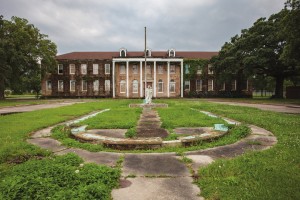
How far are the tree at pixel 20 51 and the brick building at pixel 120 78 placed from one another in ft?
21.7

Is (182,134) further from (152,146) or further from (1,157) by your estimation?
(1,157)

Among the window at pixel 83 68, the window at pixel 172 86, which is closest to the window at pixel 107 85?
the window at pixel 83 68

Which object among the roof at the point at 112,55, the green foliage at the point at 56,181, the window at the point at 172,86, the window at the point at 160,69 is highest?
the roof at the point at 112,55

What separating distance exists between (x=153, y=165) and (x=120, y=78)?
4579cm

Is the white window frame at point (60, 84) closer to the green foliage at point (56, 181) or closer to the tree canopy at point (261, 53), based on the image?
the tree canopy at point (261, 53)

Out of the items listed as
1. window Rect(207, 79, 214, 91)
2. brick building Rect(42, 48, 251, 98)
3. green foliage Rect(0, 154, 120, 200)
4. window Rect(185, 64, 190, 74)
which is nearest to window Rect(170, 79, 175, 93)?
brick building Rect(42, 48, 251, 98)

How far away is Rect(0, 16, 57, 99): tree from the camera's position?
111 feet

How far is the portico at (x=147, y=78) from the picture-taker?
49312mm

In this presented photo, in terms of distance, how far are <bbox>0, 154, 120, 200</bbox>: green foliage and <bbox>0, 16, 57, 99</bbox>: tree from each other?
33.4 metres

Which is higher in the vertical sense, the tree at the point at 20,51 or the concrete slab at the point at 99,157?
the tree at the point at 20,51

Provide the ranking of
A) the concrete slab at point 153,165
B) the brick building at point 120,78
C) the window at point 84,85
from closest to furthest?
the concrete slab at point 153,165, the brick building at point 120,78, the window at point 84,85

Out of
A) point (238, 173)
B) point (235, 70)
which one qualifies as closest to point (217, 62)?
point (235, 70)

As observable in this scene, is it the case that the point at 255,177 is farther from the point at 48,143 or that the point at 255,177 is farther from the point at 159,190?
the point at 48,143

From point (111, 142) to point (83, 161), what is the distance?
1542 mm
